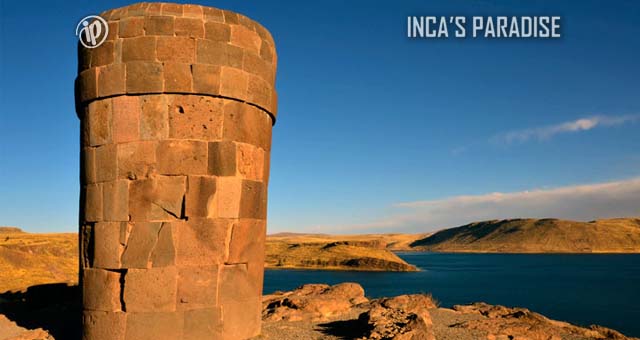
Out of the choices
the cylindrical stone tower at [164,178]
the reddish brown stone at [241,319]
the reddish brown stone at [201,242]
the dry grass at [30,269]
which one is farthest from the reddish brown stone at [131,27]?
the dry grass at [30,269]

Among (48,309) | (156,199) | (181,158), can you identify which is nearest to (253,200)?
(181,158)

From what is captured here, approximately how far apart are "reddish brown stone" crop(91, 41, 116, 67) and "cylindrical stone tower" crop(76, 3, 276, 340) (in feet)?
0.07

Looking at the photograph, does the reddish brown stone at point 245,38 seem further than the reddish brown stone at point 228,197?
Yes

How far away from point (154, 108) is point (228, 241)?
2391 mm

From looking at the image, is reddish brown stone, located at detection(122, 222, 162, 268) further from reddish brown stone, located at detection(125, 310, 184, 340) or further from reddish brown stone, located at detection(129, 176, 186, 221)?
reddish brown stone, located at detection(125, 310, 184, 340)

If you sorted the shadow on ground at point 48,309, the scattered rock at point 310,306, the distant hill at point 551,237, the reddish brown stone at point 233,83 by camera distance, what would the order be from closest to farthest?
1. the reddish brown stone at point 233,83
2. the shadow on ground at point 48,309
3. the scattered rock at point 310,306
4. the distant hill at point 551,237

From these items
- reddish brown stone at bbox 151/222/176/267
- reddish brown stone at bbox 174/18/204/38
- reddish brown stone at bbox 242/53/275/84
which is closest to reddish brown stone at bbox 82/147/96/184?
reddish brown stone at bbox 151/222/176/267

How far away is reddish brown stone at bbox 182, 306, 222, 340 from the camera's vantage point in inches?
270

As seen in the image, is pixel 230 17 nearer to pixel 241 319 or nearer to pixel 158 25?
pixel 158 25

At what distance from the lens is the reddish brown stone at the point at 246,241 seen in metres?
7.23

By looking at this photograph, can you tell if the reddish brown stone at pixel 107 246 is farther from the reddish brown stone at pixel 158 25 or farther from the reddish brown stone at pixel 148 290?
the reddish brown stone at pixel 158 25

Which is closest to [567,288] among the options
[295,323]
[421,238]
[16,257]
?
[295,323]

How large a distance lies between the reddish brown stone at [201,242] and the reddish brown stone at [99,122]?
6.23 ft

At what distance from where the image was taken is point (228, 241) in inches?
282
